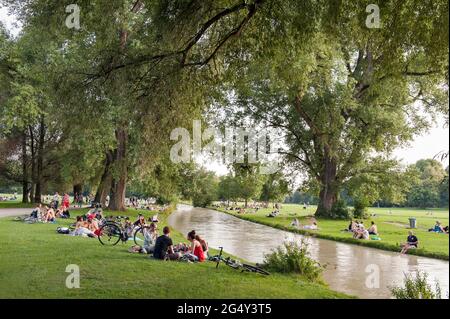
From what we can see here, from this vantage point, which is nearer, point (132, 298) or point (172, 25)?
point (132, 298)

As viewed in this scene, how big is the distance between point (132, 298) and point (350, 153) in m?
36.9

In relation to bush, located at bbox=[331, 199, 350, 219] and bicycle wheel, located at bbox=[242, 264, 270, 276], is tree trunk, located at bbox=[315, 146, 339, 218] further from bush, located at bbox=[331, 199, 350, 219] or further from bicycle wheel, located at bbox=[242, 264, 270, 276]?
bicycle wheel, located at bbox=[242, 264, 270, 276]

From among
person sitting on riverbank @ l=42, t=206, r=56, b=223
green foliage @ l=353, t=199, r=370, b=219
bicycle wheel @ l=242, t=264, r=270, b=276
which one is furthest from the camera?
green foliage @ l=353, t=199, r=370, b=219

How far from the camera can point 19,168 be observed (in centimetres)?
5450

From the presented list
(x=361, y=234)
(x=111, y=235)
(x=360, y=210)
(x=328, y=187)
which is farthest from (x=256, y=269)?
(x=360, y=210)

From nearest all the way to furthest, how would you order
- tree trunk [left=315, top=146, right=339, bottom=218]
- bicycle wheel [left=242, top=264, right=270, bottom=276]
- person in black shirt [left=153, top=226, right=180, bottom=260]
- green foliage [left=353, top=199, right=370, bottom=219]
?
bicycle wheel [left=242, top=264, right=270, bottom=276] → person in black shirt [left=153, top=226, right=180, bottom=260] → tree trunk [left=315, top=146, right=339, bottom=218] → green foliage [left=353, top=199, right=370, bottom=219]

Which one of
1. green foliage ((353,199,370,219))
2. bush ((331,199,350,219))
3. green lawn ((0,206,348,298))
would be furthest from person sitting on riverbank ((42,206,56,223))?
green foliage ((353,199,370,219))

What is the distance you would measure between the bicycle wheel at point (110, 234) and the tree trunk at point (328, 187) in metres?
29.2

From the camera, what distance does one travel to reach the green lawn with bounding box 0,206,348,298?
9242mm

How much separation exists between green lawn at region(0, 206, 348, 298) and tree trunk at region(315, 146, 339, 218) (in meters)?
31.0

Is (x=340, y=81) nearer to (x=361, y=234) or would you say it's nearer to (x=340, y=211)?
(x=340, y=211)
